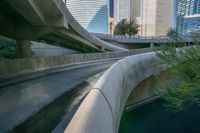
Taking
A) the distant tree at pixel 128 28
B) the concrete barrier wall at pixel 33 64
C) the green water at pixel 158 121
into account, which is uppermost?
the distant tree at pixel 128 28

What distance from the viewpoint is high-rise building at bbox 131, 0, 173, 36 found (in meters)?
123

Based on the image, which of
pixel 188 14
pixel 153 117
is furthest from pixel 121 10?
pixel 188 14

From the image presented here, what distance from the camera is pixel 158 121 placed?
1591 cm

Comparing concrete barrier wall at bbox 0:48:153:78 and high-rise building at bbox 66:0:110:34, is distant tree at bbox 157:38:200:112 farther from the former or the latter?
high-rise building at bbox 66:0:110:34

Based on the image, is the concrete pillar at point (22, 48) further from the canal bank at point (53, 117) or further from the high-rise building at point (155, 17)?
the high-rise building at point (155, 17)

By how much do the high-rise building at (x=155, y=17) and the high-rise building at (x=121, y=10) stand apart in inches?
273

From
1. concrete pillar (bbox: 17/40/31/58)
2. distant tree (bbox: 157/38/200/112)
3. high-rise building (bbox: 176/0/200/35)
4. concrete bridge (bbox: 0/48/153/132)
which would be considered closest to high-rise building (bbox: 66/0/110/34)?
concrete pillar (bbox: 17/40/31/58)

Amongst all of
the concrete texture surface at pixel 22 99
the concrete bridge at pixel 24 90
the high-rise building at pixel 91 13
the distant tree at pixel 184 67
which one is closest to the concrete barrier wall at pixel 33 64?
the concrete bridge at pixel 24 90

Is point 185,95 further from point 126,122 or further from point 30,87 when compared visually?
point 30,87

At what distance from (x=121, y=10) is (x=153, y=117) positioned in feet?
405

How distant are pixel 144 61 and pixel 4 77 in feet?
30.0

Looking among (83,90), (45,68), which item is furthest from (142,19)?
(83,90)

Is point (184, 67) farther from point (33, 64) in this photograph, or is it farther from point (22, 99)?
point (33, 64)

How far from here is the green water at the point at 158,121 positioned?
1430 cm
